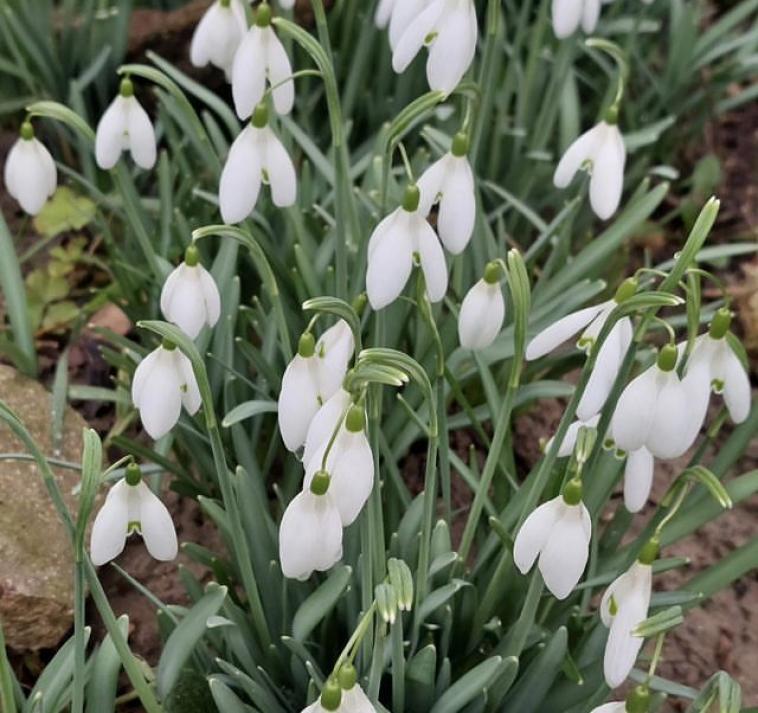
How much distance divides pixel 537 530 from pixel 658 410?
0.19m

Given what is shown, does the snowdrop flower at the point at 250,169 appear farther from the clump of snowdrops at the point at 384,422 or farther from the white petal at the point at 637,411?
the white petal at the point at 637,411

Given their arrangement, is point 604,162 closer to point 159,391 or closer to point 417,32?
point 417,32

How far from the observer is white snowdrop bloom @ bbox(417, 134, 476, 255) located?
162 centimetres

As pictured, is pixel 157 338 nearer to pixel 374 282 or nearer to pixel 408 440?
pixel 408 440

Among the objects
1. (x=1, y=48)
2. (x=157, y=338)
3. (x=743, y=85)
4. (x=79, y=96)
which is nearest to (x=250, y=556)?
(x=157, y=338)

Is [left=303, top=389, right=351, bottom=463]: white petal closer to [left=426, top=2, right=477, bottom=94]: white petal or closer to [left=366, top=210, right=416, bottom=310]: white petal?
[left=366, top=210, right=416, bottom=310]: white petal

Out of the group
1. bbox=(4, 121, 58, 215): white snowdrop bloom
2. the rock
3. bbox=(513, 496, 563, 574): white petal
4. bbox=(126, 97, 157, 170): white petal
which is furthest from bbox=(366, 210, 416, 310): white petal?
the rock

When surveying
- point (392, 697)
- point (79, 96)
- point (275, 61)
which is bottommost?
point (392, 697)

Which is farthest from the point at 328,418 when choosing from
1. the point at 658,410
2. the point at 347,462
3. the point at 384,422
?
the point at 384,422

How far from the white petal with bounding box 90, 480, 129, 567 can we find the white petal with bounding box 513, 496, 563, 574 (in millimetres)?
468

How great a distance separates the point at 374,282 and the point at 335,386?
0.49ft

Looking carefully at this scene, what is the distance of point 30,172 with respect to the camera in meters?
1.97

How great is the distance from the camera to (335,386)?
1.47m

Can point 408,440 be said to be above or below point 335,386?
below
